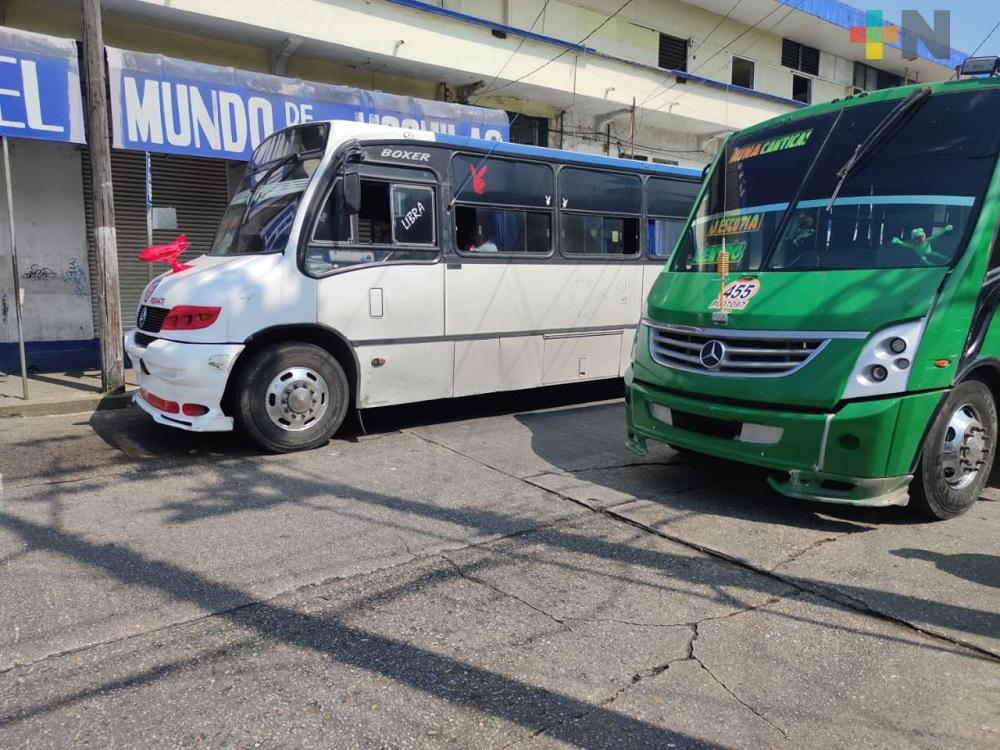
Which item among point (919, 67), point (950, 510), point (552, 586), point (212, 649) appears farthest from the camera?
point (919, 67)

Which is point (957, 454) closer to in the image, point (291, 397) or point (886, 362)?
point (886, 362)

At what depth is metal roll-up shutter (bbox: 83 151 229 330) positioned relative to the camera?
1112 cm

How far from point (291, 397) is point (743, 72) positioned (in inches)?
668

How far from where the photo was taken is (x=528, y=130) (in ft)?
49.8

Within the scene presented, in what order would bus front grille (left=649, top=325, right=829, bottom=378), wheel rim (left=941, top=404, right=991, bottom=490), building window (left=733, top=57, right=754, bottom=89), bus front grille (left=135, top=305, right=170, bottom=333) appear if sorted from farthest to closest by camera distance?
1. building window (left=733, top=57, right=754, bottom=89)
2. bus front grille (left=135, top=305, right=170, bottom=333)
3. wheel rim (left=941, top=404, right=991, bottom=490)
4. bus front grille (left=649, top=325, right=829, bottom=378)

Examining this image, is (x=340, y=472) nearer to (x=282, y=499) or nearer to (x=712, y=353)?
(x=282, y=499)

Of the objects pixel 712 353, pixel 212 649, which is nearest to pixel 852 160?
pixel 712 353

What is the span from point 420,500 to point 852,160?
3780 mm

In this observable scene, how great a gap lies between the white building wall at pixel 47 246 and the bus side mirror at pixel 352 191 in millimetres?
6498

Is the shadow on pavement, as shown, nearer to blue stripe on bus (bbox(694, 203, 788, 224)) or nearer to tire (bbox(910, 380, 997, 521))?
tire (bbox(910, 380, 997, 521))

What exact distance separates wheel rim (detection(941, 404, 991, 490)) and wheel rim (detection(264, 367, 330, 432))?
470 centimetres

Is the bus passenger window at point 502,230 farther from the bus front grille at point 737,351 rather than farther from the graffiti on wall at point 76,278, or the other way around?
the graffiti on wall at point 76,278

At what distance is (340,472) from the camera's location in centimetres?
587

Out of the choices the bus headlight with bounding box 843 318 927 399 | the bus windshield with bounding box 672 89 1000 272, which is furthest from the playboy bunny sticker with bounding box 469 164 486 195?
the bus headlight with bounding box 843 318 927 399
